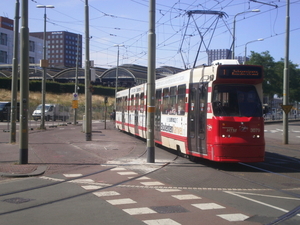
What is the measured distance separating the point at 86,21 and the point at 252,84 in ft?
41.2

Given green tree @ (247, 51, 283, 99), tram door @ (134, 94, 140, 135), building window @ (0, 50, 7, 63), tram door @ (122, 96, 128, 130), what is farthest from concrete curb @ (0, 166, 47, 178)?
building window @ (0, 50, 7, 63)

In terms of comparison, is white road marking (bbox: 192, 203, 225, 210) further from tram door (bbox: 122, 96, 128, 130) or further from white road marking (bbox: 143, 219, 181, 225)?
tram door (bbox: 122, 96, 128, 130)

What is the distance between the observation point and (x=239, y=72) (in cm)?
1201

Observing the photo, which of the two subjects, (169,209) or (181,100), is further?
(181,100)

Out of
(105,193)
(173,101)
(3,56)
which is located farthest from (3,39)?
(105,193)

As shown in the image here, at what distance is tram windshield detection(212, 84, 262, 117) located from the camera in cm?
1184

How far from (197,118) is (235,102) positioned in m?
1.47

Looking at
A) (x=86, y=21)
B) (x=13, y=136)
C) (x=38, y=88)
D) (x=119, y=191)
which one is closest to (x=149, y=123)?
(x=119, y=191)

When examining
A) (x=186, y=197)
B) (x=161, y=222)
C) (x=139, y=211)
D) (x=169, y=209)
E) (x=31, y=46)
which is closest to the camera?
(x=161, y=222)

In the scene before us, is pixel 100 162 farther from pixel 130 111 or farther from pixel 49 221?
pixel 130 111

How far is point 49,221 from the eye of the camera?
6.38 m

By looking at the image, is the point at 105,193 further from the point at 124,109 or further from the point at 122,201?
the point at 124,109

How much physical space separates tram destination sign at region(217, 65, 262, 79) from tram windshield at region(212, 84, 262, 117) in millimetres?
323

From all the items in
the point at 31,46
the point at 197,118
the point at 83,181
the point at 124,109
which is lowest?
the point at 83,181
